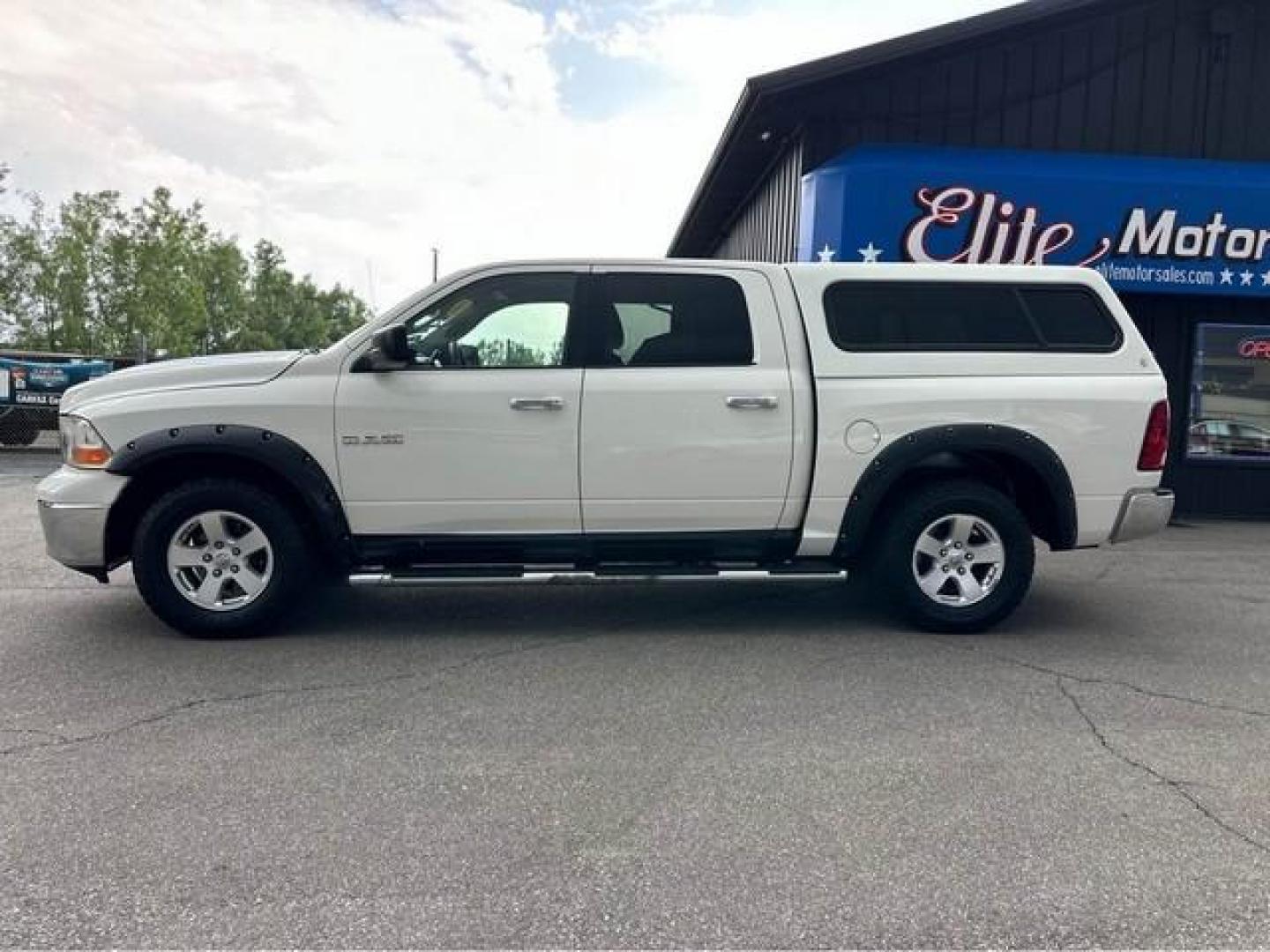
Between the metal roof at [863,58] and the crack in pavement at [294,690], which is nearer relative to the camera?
the crack in pavement at [294,690]

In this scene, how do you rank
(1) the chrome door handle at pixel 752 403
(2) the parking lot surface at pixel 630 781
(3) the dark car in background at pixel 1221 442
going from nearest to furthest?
1. (2) the parking lot surface at pixel 630 781
2. (1) the chrome door handle at pixel 752 403
3. (3) the dark car in background at pixel 1221 442

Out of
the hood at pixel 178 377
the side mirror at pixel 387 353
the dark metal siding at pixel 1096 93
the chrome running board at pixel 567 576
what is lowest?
the chrome running board at pixel 567 576

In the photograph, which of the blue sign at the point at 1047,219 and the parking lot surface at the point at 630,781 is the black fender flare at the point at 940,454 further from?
the blue sign at the point at 1047,219

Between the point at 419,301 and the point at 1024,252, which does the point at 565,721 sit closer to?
the point at 419,301

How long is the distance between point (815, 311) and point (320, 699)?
3.25 meters

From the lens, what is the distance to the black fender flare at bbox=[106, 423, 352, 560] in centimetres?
489

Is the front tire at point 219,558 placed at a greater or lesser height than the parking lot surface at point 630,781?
greater

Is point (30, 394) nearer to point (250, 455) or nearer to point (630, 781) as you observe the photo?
point (250, 455)

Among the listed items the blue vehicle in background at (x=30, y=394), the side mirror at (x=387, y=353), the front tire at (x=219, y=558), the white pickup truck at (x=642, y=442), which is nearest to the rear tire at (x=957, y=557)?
the white pickup truck at (x=642, y=442)

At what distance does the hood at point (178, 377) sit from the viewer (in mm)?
5039

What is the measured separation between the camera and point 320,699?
4.30 m

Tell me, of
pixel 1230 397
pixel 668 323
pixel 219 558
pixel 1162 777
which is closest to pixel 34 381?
A: pixel 219 558

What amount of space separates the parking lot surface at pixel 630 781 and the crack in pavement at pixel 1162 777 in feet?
0.05

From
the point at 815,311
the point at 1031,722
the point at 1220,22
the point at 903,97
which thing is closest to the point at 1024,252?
the point at 903,97
